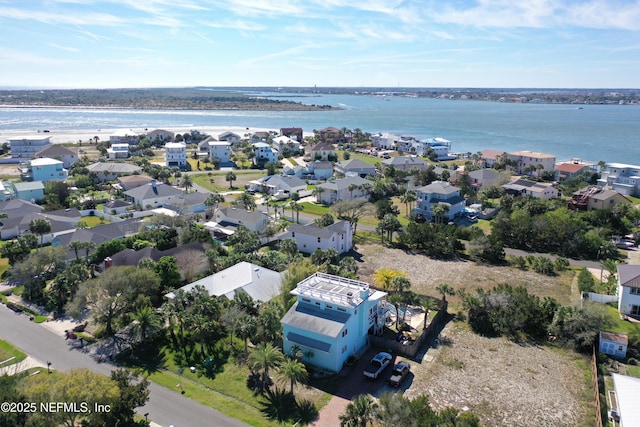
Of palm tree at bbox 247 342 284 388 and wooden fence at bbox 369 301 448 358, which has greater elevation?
palm tree at bbox 247 342 284 388

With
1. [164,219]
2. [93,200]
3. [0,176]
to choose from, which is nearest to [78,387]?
[164,219]

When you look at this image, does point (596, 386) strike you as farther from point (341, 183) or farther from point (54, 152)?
point (54, 152)

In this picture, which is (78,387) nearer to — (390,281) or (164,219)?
(390,281)

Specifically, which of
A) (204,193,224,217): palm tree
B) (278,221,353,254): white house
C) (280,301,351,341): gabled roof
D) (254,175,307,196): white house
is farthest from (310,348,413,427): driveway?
(254,175,307,196): white house

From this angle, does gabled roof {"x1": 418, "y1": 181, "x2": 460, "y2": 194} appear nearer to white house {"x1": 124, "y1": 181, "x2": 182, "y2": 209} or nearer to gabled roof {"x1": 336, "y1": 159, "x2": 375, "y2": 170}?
gabled roof {"x1": 336, "y1": 159, "x2": 375, "y2": 170}

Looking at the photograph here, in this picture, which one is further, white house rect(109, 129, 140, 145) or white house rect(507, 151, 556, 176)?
white house rect(109, 129, 140, 145)

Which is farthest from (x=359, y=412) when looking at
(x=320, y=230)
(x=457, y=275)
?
(x=320, y=230)
